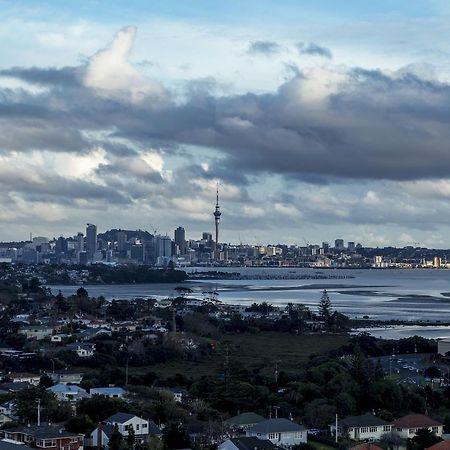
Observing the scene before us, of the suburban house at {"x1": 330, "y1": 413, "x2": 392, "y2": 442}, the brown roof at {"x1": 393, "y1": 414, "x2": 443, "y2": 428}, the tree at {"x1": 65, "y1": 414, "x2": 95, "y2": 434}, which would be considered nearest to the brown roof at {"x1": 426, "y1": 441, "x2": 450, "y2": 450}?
the brown roof at {"x1": 393, "y1": 414, "x2": 443, "y2": 428}

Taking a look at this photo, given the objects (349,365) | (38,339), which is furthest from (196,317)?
(349,365)

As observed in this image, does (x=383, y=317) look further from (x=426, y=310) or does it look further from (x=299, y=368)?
(x=299, y=368)

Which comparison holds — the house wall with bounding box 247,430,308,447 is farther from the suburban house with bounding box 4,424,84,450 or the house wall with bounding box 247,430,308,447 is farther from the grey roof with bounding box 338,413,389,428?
the suburban house with bounding box 4,424,84,450

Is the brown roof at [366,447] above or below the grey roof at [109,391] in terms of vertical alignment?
below

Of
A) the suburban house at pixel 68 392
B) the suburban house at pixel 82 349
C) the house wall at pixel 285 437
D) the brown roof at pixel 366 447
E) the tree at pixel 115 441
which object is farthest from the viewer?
the suburban house at pixel 82 349

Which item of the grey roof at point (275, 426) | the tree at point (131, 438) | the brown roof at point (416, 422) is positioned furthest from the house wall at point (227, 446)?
the brown roof at point (416, 422)

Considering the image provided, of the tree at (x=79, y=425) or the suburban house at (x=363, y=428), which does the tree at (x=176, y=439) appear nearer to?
the tree at (x=79, y=425)

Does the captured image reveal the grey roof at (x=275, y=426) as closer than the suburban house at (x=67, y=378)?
Yes
